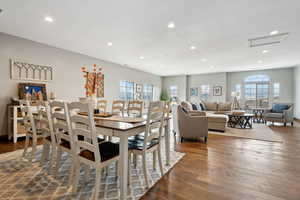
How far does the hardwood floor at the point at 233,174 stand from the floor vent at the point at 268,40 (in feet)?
8.70

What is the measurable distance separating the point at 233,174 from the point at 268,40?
3.70 meters

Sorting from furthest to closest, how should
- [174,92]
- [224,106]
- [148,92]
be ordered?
[174,92] → [148,92] → [224,106]

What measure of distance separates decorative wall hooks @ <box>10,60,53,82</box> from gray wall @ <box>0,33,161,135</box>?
0.35ft

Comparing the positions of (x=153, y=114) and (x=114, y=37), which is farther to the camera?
(x=114, y=37)

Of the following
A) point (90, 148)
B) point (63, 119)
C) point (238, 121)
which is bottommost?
point (238, 121)

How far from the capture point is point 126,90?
24.4 feet

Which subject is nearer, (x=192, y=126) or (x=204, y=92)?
(x=192, y=126)

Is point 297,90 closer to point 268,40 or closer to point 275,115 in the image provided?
point 275,115

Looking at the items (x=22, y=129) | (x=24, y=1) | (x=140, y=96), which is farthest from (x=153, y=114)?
(x=140, y=96)

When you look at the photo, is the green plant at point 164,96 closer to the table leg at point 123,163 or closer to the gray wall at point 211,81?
the gray wall at point 211,81

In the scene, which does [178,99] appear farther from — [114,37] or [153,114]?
[153,114]

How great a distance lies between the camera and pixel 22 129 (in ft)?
11.6

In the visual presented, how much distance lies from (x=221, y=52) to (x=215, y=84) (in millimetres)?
4545

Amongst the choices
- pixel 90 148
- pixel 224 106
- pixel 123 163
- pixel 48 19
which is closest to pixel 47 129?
pixel 90 148
